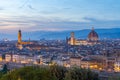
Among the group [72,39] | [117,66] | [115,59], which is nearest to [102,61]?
[115,59]

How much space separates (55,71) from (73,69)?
1195mm

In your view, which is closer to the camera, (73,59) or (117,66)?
(117,66)

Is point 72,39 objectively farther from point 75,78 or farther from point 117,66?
point 75,78

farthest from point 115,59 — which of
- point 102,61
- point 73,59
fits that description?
point 73,59

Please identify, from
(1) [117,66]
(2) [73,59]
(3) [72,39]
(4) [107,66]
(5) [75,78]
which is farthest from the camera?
(3) [72,39]

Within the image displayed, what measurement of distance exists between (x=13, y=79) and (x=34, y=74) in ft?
3.41

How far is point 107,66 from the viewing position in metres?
63.8

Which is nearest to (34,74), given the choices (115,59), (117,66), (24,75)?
(24,75)

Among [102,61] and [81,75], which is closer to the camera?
[81,75]

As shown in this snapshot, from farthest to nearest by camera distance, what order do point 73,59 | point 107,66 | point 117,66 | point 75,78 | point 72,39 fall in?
point 72,39
point 73,59
point 107,66
point 117,66
point 75,78

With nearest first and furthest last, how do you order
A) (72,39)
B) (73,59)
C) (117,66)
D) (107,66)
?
(117,66) → (107,66) → (73,59) → (72,39)

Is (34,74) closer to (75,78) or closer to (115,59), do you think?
(75,78)

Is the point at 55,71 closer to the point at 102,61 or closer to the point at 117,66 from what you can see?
the point at 117,66

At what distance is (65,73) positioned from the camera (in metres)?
20.4
